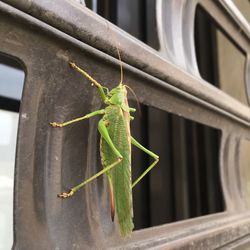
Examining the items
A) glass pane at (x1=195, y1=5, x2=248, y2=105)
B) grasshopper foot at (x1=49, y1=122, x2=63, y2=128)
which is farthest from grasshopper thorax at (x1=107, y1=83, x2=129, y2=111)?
glass pane at (x1=195, y1=5, x2=248, y2=105)

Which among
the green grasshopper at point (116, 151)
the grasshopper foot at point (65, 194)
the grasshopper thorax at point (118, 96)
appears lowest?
the grasshopper foot at point (65, 194)

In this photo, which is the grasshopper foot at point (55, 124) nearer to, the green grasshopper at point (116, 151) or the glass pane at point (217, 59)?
the green grasshopper at point (116, 151)

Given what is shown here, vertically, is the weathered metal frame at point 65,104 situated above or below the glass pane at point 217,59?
below

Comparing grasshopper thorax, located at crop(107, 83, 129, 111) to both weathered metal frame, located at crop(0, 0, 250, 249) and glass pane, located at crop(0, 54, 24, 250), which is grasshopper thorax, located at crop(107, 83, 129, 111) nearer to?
weathered metal frame, located at crop(0, 0, 250, 249)

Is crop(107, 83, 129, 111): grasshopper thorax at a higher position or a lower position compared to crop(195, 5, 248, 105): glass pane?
lower

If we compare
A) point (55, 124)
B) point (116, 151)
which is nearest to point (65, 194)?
point (55, 124)

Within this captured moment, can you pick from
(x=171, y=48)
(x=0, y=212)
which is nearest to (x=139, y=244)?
(x=0, y=212)

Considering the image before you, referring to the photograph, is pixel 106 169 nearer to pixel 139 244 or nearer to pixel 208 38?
pixel 139 244

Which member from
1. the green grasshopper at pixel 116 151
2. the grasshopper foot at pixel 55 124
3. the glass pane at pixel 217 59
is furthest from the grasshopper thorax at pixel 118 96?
the glass pane at pixel 217 59
